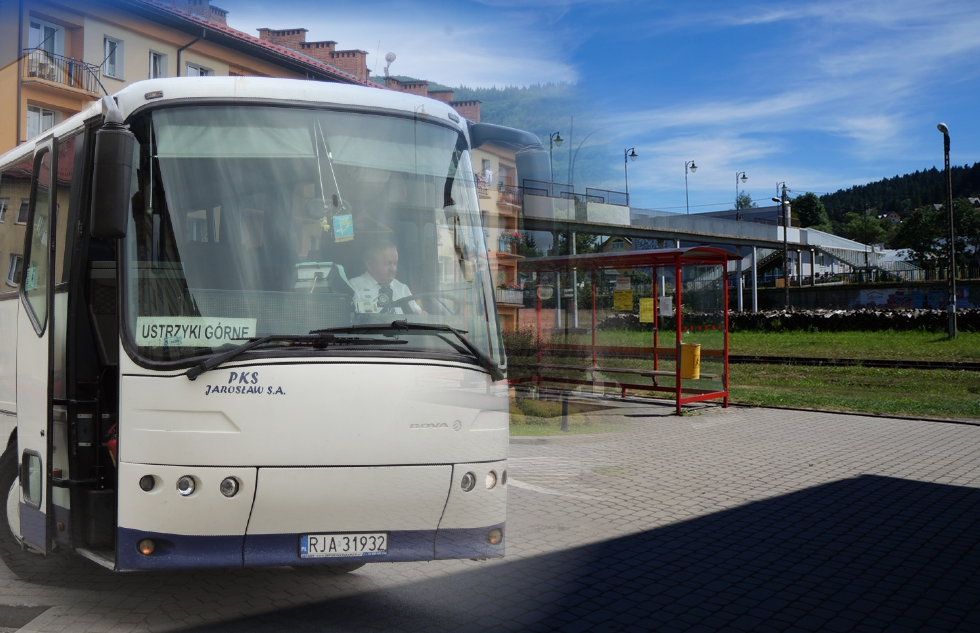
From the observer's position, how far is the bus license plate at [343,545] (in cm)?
435

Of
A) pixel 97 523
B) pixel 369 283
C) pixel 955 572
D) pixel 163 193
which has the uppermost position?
pixel 163 193

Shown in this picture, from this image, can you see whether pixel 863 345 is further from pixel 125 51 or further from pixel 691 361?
pixel 125 51

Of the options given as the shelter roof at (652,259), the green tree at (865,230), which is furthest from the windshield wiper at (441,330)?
the green tree at (865,230)

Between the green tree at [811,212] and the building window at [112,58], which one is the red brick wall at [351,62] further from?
the green tree at [811,212]

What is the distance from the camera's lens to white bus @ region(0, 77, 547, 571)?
14.0 feet

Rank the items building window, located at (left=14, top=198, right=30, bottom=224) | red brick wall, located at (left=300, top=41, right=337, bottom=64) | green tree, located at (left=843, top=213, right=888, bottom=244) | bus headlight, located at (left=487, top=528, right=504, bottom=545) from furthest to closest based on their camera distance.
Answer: green tree, located at (left=843, top=213, right=888, bottom=244) < building window, located at (left=14, top=198, right=30, bottom=224) < bus headlight, located at (left=487, top=528, right=504, bottom=545) < red brick wall, located at (left=300, top=41, right=337, bottom=64)

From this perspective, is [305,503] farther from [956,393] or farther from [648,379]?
[956,393]

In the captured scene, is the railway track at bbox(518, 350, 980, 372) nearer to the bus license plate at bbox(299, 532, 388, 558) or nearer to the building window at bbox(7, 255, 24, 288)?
the bus license plate at bbox(299, 532, 388, 558)

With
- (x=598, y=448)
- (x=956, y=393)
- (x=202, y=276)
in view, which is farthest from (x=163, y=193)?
(x=956, y=393)

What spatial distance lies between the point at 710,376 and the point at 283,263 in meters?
12.0

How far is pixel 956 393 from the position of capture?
18047 millimetres

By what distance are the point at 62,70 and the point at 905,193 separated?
152280 mm

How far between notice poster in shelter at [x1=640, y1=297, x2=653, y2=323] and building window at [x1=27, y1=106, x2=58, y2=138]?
11.8m

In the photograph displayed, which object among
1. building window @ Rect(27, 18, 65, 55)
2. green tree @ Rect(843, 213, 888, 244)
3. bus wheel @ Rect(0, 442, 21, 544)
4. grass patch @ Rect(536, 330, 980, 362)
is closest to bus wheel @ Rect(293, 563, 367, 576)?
bus wheel @ Rect(0, 442, 21, 544)
